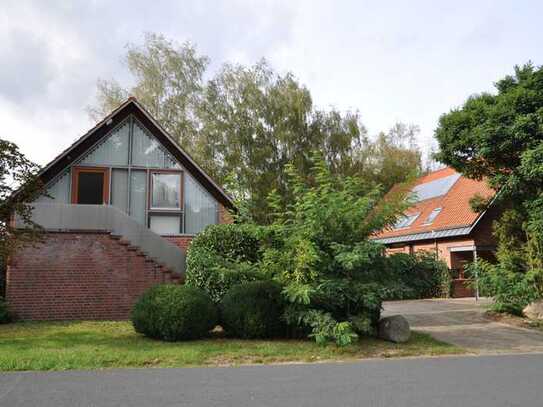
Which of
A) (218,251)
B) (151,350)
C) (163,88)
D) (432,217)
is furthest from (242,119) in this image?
(151,350)

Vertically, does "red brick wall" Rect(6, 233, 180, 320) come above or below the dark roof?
below

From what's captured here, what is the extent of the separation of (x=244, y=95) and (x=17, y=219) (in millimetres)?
17315

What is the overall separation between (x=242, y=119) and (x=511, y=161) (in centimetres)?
1681

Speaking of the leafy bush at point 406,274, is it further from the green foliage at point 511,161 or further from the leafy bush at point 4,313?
the leafy bush at point 4,313

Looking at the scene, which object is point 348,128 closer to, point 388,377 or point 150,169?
point 150,169

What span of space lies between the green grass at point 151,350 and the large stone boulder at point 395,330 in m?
0.18

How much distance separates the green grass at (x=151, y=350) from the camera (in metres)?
8.83

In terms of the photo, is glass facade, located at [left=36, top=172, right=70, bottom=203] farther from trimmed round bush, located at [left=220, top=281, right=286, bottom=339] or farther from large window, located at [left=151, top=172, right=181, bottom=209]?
trimmed round bush, located at [left=220, top=281, right=286, bottom=339]

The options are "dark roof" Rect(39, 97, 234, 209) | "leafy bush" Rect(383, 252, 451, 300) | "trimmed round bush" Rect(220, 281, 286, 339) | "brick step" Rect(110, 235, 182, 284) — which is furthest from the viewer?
"dark roof" Rect(39, 97, 234, 209)

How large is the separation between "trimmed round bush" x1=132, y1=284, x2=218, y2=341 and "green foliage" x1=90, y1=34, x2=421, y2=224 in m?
16.9

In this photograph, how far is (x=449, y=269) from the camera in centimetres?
2273

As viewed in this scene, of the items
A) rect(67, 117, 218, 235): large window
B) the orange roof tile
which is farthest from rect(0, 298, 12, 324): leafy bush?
the orange roof tile

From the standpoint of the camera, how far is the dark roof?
16.7 metres

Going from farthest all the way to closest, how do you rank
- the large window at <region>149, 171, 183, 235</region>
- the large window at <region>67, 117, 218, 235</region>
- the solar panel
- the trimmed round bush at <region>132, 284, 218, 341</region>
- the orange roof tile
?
the solar panel, the orange roof tile, the large window at <region>149, 171, 183, 235</region>, the large window at <region>67, 117, 218, 235</region>, the trimmed round bush at <region>132, 284, 218, 341</region>
